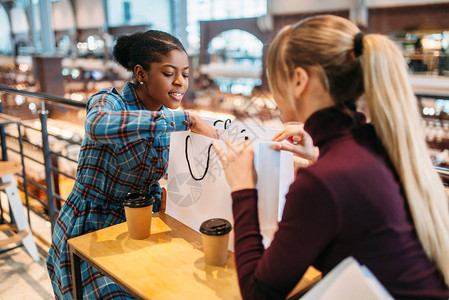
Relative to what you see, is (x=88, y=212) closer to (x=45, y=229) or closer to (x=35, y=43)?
(x=45, y=229)

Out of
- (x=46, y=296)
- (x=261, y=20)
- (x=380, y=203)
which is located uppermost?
(x=261, y=20)

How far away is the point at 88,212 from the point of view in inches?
54.9

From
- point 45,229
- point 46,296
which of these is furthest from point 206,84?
point 46,296

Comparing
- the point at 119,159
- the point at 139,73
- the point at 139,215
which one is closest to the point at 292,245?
the point at 139,215

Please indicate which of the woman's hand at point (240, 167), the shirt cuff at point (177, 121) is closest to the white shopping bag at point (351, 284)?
the woman's hand at point (240, 167)

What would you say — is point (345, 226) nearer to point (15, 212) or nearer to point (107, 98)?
point (107, 98)

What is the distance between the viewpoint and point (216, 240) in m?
1.00

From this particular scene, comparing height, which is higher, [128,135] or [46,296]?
[128,135]

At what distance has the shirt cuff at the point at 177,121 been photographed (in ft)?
3.82

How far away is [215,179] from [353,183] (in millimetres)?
490

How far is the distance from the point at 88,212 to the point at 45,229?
1.85 metres

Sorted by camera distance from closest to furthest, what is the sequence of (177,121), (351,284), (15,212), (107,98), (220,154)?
(351,284)
(220,154)
(177,121)
(107,98)
(15,212)

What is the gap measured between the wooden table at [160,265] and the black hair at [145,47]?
57cm

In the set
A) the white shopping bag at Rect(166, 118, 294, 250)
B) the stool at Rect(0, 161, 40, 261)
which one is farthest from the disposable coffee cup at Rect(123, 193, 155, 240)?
the stool at Rect(0, 161, 40, 261)
